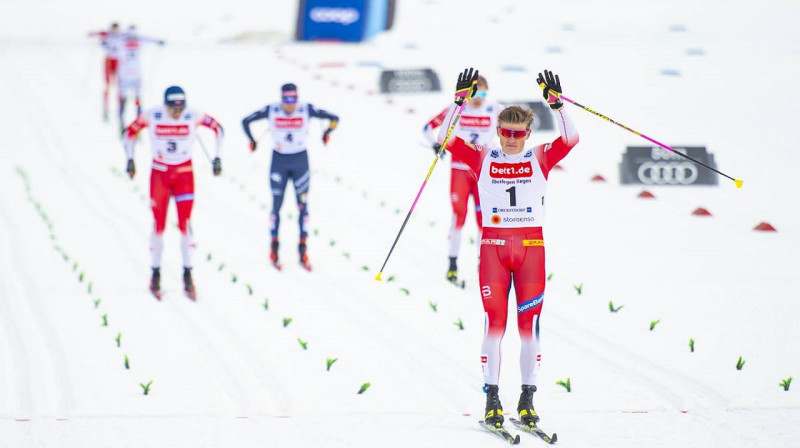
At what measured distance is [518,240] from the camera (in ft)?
22.3

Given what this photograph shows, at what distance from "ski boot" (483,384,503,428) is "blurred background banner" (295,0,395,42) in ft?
78.4

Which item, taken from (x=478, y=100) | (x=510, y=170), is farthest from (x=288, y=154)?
(x=510, y=170)

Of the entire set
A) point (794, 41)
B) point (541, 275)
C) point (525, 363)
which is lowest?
point (525, 363)

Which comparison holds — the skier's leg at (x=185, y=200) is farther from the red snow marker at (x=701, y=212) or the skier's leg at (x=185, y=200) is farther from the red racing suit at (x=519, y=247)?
the red snow marker at (x=701, y=212)

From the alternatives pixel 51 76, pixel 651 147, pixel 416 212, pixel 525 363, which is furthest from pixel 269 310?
pixel 51 76

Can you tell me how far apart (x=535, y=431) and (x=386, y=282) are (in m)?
4.74

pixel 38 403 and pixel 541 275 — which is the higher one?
pixel 541 275

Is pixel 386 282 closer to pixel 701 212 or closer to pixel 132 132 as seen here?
pixel 132 132

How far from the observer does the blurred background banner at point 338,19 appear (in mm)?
29922

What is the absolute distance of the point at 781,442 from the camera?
6.57m

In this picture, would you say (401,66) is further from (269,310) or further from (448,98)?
(269,310)

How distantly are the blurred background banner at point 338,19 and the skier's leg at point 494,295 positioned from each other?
23638 millimetres

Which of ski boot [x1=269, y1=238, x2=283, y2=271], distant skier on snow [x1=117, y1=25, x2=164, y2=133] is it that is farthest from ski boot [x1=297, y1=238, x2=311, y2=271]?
distant skier on snow [x1=117, y1=25, x2=164, y2=133]

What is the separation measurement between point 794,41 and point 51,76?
62.8 ft
